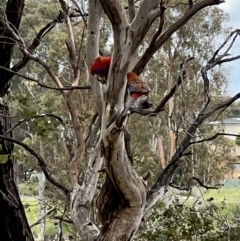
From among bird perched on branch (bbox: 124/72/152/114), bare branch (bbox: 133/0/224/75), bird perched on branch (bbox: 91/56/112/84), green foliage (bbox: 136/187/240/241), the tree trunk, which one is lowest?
green foliage (bbox: 136/187/240/241)

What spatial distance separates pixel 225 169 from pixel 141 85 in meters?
2.67

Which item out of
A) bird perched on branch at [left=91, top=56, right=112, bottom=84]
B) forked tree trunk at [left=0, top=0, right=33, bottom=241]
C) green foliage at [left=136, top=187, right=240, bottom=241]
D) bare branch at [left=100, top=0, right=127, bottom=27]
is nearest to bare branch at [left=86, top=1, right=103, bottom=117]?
bird perched on branch at [left=91, top=56, right=112, bottom=84]

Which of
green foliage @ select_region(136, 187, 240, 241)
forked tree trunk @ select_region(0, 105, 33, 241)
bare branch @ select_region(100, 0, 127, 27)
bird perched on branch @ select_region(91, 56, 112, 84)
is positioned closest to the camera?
bare branch @ select_region(100, 0, 127, 27)

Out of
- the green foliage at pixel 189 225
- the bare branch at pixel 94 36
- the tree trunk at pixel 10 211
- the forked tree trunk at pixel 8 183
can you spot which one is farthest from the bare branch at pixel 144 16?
the green foliage at pixel 189 225

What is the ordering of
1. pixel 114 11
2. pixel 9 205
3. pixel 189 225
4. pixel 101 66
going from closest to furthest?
pixel 114 11, pixel 101 66, pixel 9 205, pixel 189 225

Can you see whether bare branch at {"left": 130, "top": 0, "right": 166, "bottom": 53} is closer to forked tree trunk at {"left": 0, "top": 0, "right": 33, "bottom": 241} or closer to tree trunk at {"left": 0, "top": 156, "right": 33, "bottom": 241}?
forked tree trunk at {"left": 0, "top": 0, "right": 33, "bottom": 241}

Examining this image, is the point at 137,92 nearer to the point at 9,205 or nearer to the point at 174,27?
the point at 174,27

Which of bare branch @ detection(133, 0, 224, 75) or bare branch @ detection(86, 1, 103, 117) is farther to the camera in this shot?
bare branch @ detection(86, 1, 103, 117)

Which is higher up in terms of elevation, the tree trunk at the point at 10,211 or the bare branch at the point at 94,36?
the bare branch at the point at 94,36

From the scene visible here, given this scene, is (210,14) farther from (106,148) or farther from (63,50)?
(106,148)

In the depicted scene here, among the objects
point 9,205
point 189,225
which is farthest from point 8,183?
point 189,225

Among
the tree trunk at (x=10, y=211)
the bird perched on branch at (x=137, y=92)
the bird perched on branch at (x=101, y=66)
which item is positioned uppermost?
the bird perched on branch at (x=101, y=66)

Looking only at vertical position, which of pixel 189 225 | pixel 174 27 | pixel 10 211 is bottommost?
pixel 189 225

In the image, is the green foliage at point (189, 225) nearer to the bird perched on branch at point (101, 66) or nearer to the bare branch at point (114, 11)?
the bird perched on branch at point (101, 66)
